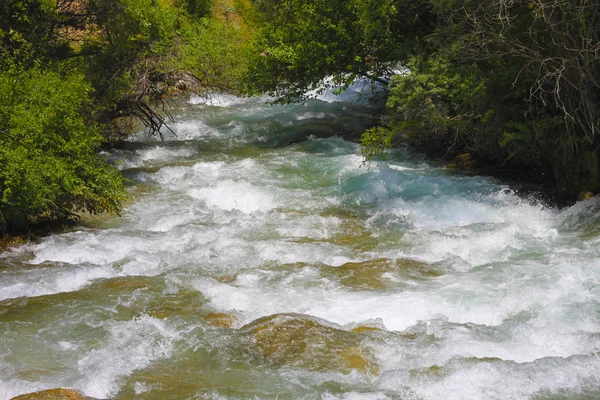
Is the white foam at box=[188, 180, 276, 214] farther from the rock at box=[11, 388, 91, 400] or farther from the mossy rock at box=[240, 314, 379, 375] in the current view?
the rock at box=[11, 388, 91, 400]

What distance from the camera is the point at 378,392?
5617mm

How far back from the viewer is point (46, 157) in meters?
9.70

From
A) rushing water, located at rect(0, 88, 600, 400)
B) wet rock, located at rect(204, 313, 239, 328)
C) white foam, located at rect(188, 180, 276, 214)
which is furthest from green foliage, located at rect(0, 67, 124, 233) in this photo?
wet rock, located at rect(204, 313, 239, 328)

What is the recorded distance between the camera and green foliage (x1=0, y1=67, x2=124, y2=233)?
9.24 m

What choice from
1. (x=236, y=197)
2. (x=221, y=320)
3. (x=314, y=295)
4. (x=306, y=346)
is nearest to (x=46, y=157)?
(x=236, y=197)

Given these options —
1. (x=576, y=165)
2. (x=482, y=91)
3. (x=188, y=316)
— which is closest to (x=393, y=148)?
(x=482, y=91)

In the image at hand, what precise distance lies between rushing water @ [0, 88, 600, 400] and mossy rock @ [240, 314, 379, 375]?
2cm

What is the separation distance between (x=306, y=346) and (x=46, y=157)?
5586 mm

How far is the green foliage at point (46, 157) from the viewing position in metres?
9.24

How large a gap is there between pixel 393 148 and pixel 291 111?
666 cm

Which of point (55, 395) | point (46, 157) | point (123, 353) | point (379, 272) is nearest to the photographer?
point (55, 395)

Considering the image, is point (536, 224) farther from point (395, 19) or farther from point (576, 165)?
point (395, 19)

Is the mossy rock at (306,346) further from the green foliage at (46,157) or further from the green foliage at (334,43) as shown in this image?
the green foliage at (334,43)

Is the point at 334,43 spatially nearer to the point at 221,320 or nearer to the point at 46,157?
the point at 46,157
